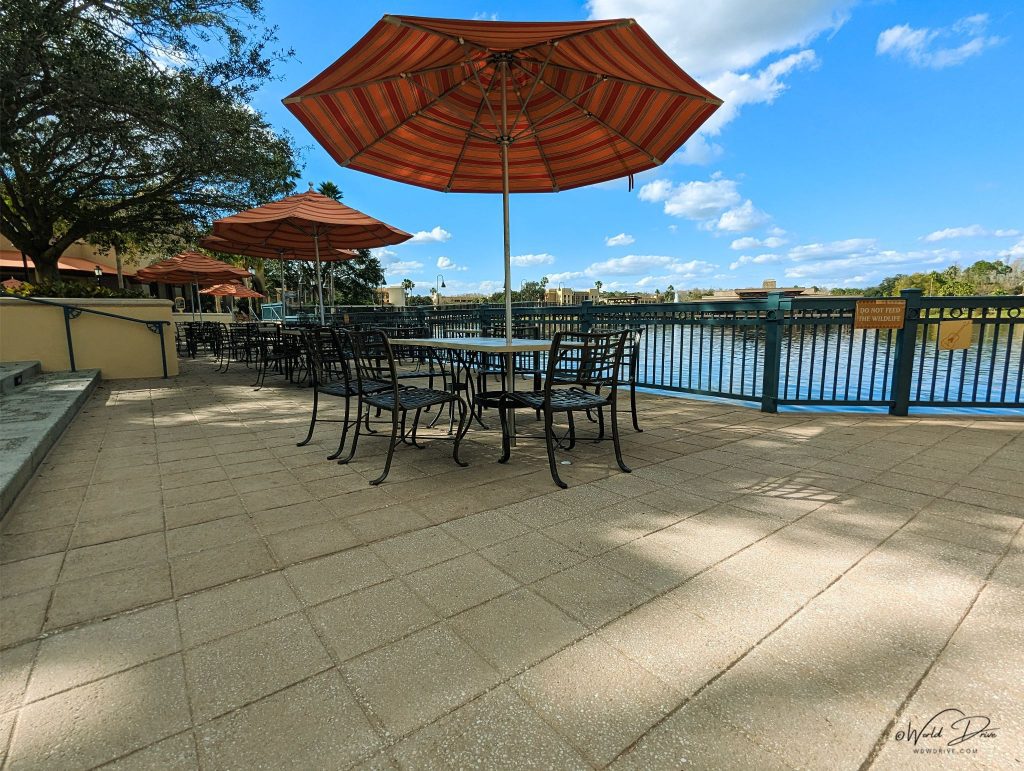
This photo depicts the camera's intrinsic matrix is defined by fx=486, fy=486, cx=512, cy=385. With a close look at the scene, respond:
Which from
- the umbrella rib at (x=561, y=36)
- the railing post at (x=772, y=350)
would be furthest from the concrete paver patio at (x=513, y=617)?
the umbrella rib at (x=561, y=36)

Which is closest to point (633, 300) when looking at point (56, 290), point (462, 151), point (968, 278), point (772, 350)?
point (772, 350)

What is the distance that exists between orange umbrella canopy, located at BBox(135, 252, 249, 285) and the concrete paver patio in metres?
9.48

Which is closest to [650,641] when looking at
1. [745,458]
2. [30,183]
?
[745,458]

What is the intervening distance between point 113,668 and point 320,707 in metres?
0.64

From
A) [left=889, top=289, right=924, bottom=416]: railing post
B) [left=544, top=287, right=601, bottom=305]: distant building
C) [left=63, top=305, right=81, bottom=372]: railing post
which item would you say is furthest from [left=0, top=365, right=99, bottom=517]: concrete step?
[left=544, top=287, right=601, bottom=305]: distant building

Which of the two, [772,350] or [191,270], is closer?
[772,350]

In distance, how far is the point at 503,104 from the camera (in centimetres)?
323

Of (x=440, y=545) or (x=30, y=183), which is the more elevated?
(x=30, y=183)

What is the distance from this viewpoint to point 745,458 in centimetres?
332

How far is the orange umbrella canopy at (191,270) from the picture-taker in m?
10.9

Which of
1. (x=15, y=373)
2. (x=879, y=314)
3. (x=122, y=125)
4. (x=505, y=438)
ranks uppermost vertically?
(x=122, y=125)

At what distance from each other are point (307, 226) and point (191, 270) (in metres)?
5.94

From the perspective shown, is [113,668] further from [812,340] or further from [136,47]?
[136,47]

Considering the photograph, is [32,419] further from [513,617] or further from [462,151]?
[513,617]
